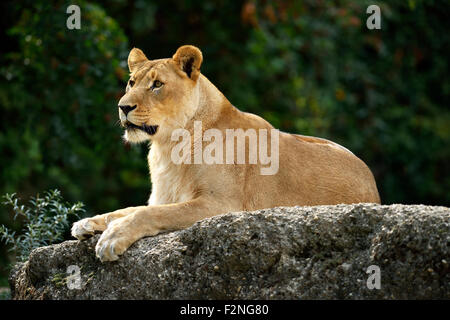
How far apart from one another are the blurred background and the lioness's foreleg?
3.56 m

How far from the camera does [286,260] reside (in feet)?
13.4

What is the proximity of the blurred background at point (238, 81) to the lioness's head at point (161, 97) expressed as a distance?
3037 millimetres

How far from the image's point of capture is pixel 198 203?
5.05 meters

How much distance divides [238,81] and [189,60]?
7.39 metres

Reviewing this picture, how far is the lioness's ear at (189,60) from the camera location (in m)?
5.52

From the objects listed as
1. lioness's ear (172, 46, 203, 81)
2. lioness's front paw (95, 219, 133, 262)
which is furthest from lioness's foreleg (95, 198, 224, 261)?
lioness's ear (172, 46, 203, 81)

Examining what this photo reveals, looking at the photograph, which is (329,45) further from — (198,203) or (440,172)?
(198,203)

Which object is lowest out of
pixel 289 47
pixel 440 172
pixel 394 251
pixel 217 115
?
pixel 440 172

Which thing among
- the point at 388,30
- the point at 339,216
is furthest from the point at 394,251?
the point at 388,30

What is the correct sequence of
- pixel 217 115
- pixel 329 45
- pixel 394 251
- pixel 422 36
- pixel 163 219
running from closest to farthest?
pixel 394 251, pixel 163 219, pixel 217 115, pixel 329 45, pixel 422 36

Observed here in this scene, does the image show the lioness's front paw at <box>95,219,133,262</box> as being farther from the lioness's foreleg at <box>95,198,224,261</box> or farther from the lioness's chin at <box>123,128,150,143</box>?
the lioness's chin at <box>123,128,150,143</box>

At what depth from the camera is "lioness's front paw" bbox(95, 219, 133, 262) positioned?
14.5ft
